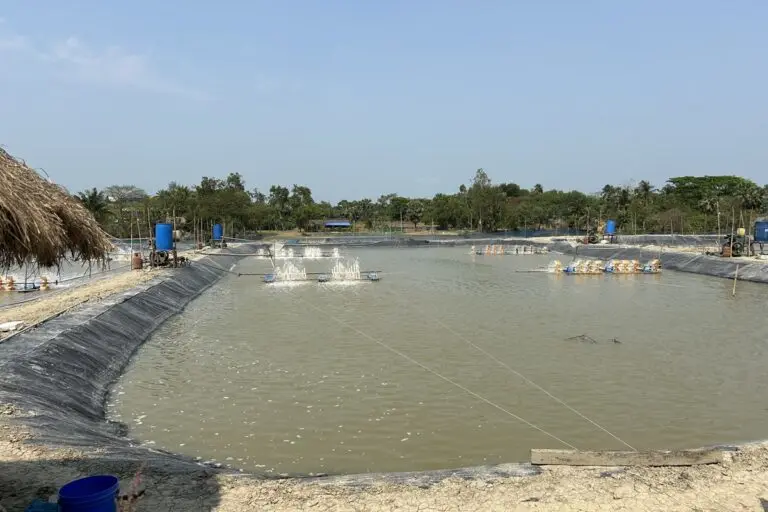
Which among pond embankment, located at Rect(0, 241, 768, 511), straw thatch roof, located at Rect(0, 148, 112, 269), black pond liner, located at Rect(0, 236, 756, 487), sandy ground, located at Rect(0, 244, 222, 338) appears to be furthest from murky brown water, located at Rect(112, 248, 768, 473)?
straw thatch roof, located at Rect(0, 148, 112, 269)

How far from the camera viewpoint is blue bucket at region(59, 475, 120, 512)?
161 inches

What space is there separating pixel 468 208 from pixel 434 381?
8187cm

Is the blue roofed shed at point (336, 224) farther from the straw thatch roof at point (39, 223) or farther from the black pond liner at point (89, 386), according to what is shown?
the straw thatch roof at point (39, 223)

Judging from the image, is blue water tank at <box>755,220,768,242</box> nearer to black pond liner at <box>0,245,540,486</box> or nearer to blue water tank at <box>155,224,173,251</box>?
blue water tank at <box>155,224,173,251</box>

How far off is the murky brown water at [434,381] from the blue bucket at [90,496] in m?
3.10

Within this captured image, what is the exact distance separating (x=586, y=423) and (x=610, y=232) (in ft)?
179

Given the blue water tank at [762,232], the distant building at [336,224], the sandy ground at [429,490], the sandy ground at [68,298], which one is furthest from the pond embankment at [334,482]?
the distant building at [336,224]

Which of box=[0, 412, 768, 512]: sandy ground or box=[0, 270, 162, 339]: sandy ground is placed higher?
box=[0, 270, 162, 339]: sandy ground

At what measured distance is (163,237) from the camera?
2716 centimetres

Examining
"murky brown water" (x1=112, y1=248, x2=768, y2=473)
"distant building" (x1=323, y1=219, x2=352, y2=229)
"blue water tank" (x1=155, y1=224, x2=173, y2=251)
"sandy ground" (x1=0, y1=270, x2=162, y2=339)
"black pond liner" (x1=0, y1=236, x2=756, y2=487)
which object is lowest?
"murky brown water" (x1=112, y1=248, x2=768, y2=473)

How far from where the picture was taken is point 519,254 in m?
52.8

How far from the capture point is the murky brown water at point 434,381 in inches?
321

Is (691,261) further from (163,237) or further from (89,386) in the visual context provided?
(89,386)

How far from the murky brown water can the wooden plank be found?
4.18 ft
